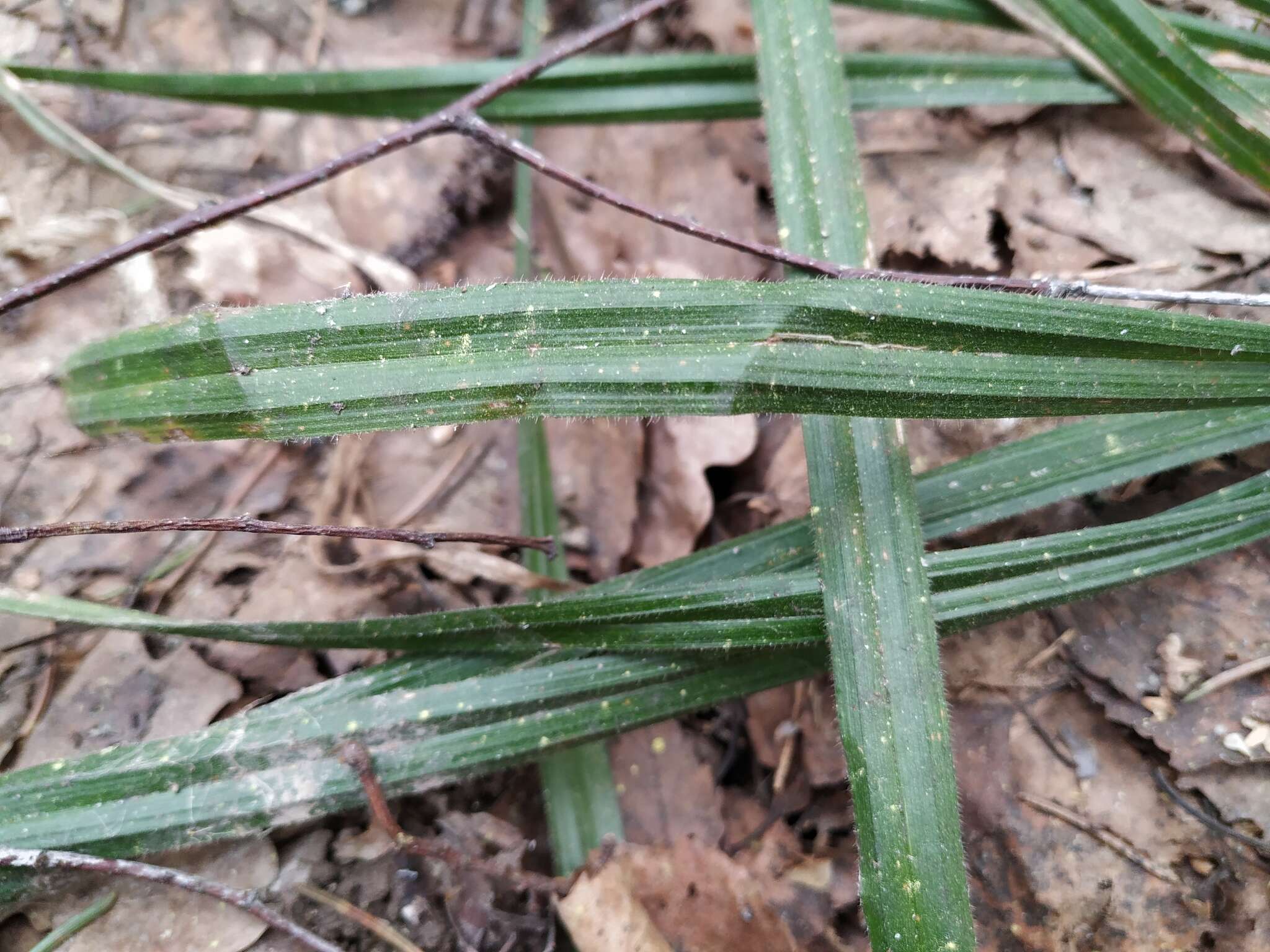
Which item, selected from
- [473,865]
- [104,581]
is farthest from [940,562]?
[104,581]

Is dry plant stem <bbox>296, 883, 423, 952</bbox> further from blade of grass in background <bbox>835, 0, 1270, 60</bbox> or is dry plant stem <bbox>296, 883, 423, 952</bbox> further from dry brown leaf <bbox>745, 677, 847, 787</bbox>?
blade of grass in background <bbox>835, 0, 1270, 60</bbox>

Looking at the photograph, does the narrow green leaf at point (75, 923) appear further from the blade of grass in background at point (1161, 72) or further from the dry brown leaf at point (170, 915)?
the blade of grass in background at point (1161, 72)

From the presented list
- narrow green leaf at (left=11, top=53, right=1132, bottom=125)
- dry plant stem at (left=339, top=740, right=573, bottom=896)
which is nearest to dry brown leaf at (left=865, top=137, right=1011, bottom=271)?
narrow green leaf at (left=11, top=53, right=1132, bottom=125)

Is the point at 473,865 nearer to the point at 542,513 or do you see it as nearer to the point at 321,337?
the point at 542,513

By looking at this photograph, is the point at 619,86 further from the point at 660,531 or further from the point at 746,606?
the point at 746,606

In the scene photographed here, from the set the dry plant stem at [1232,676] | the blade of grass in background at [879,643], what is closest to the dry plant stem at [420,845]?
the blade of grass in background at [879,643]

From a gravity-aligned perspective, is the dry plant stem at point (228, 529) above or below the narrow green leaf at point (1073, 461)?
below
